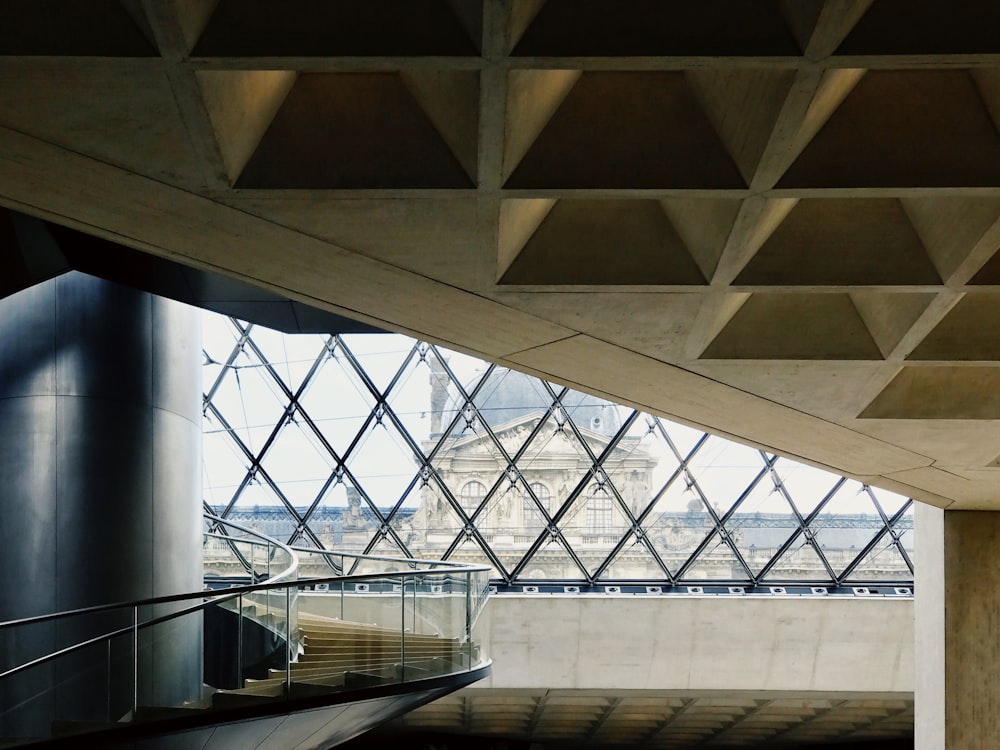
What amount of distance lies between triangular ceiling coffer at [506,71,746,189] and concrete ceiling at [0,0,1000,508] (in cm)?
1

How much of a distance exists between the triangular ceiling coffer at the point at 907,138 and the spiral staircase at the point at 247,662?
9.37m

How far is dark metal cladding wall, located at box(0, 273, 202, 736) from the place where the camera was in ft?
44.2

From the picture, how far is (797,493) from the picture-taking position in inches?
1220

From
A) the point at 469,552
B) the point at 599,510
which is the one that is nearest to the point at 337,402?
the point at 469,552

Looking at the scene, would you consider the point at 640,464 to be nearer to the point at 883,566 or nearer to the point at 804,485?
the point at 804,485

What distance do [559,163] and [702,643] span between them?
2247 cm

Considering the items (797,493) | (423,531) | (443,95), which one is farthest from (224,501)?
(443,95)

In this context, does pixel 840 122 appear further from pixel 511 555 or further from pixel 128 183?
pixel 511 555

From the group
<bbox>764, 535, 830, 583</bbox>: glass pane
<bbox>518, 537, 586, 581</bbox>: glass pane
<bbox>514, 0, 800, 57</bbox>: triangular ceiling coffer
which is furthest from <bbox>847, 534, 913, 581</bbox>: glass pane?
<bbox>514, 0, 800, 57</bbox>: triangular ceiling coffer

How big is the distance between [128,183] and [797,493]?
27025 mm

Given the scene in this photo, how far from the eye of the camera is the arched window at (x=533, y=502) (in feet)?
101

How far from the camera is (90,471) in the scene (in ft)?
46.8

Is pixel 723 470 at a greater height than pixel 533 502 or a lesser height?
greater

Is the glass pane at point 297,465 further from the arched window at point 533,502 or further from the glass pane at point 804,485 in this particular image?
the glass pane at point 804,485
